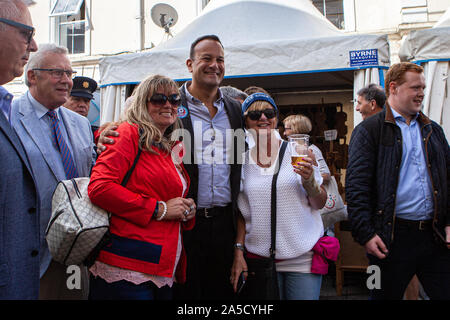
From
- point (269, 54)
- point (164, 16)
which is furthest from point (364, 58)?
point (164, 16)

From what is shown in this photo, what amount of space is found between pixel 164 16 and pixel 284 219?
7710mm

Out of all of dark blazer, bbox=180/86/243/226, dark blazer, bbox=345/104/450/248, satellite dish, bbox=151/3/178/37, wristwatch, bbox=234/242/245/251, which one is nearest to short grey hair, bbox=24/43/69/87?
dark blazer, bbox=180/86/243/226

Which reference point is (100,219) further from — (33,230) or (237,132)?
(237,132)

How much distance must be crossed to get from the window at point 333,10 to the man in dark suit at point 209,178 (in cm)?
781

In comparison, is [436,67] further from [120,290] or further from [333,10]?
[333,10]

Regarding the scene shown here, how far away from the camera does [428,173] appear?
2234 millimetres

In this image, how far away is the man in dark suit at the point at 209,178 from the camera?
212 cm

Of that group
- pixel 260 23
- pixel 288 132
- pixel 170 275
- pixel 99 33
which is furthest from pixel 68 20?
pixel 170 275

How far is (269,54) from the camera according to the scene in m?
4.00

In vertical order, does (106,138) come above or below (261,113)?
below

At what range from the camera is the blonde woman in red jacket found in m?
1.63

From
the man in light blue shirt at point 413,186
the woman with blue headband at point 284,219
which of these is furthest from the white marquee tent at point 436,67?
the woman with blue headband at point 284,219

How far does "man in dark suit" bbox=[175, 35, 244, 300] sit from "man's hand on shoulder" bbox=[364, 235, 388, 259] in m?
0.88
